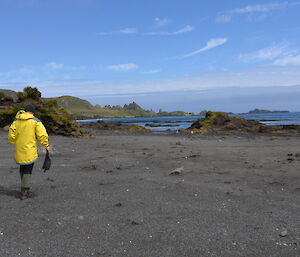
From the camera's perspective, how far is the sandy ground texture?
5062 millimetres

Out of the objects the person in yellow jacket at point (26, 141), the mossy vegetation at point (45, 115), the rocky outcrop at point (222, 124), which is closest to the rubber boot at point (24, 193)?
the person in yellow jacket at point (26, 141)

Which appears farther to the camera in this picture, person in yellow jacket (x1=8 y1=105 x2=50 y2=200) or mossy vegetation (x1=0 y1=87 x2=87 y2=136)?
mossy vegetation (x1=0 y1=87 x2=87 y2=136)

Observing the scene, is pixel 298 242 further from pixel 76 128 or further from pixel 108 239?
pixel 76 128

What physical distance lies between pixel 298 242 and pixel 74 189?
6.01 metres

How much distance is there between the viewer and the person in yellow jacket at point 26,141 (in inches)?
300

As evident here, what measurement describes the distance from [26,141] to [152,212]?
3791 mm

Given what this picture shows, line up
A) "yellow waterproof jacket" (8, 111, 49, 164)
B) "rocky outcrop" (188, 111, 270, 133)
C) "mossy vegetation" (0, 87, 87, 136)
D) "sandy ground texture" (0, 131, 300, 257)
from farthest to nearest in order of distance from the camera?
"rocky outcrop" (188, 111, 270, 133) → "mossy vegetation" (0, 87, 87, 136) → "yellow waterproof jacket" (8, 111, 49, 164) → "sandy ground texture" (0, 131, 300, 257)

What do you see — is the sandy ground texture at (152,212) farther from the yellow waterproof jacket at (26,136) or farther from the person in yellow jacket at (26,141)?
the yellow waterproof jacket at (26,136)

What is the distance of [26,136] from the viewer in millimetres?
7648

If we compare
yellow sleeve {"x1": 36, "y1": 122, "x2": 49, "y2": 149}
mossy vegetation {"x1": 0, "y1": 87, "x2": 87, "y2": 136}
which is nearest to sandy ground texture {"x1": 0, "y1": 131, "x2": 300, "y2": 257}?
yellow sleeve {"x1": 36, "y1": 122, "x2": 49, "y2": 149}

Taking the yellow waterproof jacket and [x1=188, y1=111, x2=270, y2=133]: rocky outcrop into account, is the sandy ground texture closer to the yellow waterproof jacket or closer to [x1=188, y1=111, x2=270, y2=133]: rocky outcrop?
the yellow waterproof jacket

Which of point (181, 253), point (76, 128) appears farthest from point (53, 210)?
point (76, 128)

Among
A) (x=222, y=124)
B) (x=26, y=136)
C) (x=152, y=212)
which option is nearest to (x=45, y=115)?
(x=26, y=136)

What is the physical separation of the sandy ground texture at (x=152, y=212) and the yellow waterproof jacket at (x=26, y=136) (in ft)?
3.76
